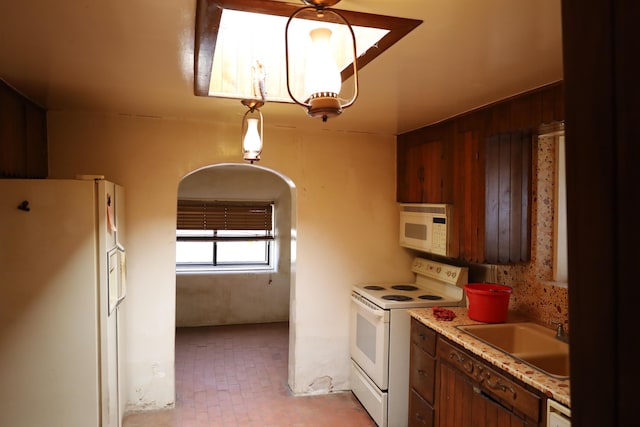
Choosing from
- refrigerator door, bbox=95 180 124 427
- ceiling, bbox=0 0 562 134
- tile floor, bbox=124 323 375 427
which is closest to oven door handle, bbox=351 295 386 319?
tile floor, bbox=124 323 375 427

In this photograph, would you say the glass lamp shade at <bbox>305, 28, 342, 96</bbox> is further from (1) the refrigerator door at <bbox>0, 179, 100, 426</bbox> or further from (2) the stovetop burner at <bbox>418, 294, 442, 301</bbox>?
(2) the stovetop burner at <bbox>418, 294, 442, 301</bbox>

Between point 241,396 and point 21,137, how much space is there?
8.23ft

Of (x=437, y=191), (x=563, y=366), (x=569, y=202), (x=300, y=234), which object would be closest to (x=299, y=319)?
(x=300, y=234)

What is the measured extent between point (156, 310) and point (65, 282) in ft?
3.41

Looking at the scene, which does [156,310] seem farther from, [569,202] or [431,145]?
[569,202]

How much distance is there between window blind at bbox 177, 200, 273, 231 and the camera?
576cm

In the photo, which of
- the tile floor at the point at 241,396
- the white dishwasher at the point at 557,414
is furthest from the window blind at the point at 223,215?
the white dishwasher at the point at 557,414

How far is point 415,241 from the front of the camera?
355 centimetres

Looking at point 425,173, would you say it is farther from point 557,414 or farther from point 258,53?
point 557,414

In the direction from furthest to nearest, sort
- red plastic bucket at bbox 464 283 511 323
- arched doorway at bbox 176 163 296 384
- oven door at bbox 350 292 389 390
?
arched doorway at bbox 176 163 296 384, oven door at bbox 350 292 389 390, red plastic bucket at bbox 464 283 511 323

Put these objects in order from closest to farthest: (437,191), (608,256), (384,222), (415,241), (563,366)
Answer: (608,256) < (563,366) < (437,191) < (415,241) < (384,222)

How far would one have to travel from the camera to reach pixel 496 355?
208 cm

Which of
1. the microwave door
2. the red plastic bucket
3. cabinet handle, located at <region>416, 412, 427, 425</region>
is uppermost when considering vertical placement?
the microwave door

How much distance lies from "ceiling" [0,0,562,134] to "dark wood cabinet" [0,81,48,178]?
0.09 metres
